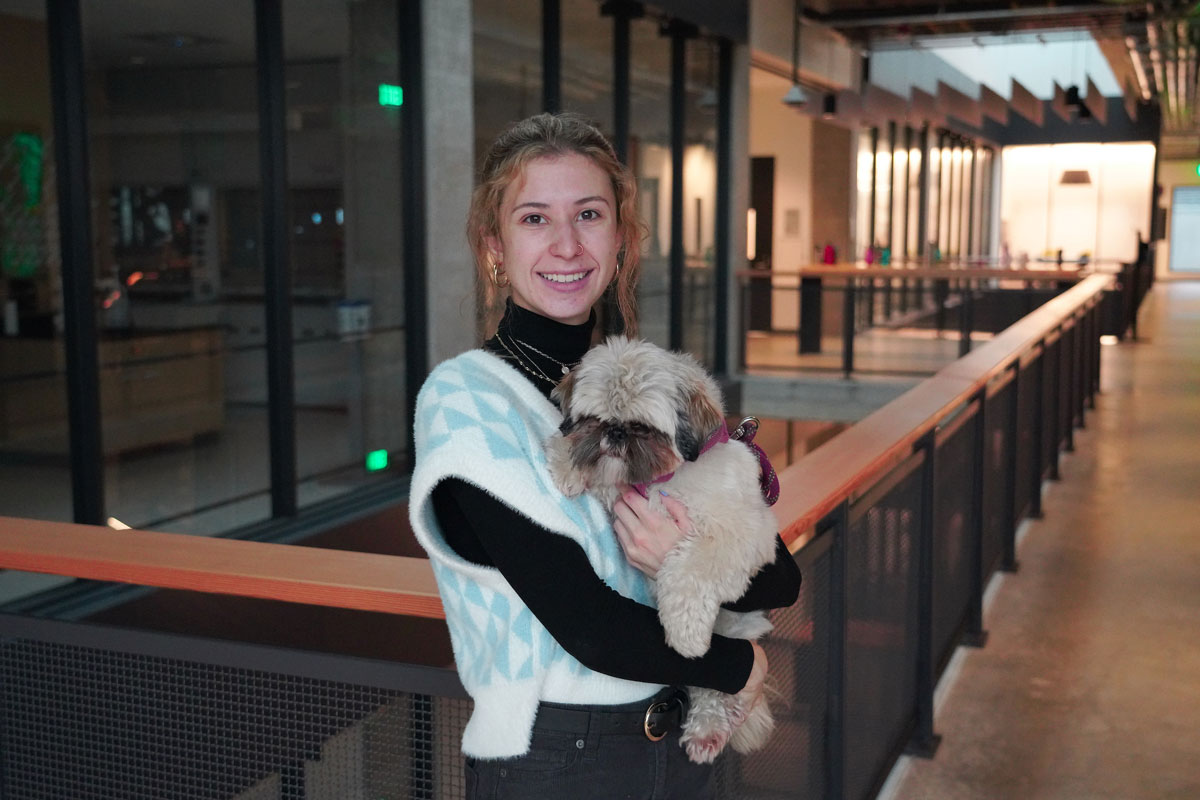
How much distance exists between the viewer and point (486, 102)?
23.3 ft

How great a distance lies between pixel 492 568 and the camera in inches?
51.1

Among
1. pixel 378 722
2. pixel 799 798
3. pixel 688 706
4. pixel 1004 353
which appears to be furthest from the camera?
pixel 1004 353

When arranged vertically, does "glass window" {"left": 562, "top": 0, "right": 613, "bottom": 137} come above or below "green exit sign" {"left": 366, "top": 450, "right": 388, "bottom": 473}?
above

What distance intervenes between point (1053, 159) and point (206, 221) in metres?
27.6

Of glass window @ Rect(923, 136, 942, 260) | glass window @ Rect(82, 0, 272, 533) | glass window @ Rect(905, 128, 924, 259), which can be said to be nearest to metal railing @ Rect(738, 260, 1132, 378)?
glass window @ Rect(82, 0, 272, 533)

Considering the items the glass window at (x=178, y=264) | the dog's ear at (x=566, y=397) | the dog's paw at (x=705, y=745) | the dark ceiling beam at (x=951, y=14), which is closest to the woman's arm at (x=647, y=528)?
the dog's ear at (x=566, y=397)

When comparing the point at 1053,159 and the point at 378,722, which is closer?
the point at 378,722

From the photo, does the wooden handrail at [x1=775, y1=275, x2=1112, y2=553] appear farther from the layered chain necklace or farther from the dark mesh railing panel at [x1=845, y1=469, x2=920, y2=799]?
the layered chain necklace

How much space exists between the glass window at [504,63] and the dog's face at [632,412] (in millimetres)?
5593

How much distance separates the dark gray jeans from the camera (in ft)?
4.43

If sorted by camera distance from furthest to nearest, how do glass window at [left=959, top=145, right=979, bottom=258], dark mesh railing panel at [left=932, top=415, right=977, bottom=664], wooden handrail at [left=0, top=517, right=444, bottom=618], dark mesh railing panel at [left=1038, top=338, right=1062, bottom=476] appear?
1. glass window at [left=959, top=145, right=979, bottom=258]
2. dark mesh railing panel at [left=1038, top=338, right=1062, bottom=476]
3. dark mesh railing panel at [left=932, top=415, right=977, bottom=664]
4. wooden handrail at [left=0, top=517, right=444, bottom=618]

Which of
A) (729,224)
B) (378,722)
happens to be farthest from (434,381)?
(729,224)

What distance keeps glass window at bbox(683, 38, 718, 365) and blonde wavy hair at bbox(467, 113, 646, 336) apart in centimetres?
892

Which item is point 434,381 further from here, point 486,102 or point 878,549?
point 486,102
